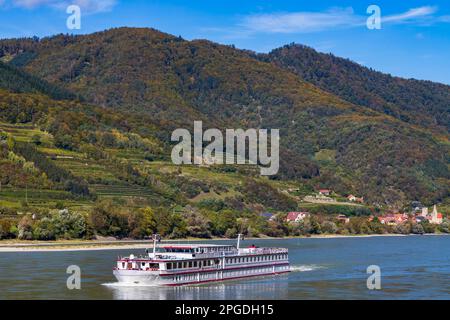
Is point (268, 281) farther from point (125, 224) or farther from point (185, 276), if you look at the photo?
point (125, 224)

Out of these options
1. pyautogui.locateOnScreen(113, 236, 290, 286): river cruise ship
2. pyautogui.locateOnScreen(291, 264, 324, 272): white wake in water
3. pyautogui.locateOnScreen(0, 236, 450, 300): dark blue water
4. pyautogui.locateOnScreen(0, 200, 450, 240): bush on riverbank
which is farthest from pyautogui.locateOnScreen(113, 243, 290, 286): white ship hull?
pyautogui.locateOnScreen(0, 200, 450, 240): bush on riverbank

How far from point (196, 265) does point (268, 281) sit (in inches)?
383

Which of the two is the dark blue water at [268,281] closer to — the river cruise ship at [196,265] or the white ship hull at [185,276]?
the white ship hull at [185,276]

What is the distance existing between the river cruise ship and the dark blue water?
4.02ft

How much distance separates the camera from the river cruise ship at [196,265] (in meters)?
83.2

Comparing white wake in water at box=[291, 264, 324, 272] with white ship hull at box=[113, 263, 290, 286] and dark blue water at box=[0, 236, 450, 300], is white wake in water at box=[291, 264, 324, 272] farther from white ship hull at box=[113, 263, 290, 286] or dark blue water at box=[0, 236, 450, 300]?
white ship hull at box=[113, 263, 290, 286]

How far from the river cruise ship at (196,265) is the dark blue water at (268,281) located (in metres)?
1.23

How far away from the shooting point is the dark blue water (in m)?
78.6

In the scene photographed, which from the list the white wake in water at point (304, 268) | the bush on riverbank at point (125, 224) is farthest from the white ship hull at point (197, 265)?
the bush on riverbank at point (125, 224)

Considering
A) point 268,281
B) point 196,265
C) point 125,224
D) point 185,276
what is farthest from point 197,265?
point 125,224

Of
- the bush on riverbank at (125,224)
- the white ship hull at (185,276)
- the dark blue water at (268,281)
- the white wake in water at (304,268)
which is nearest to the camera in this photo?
the dark blue water at (268,281)
